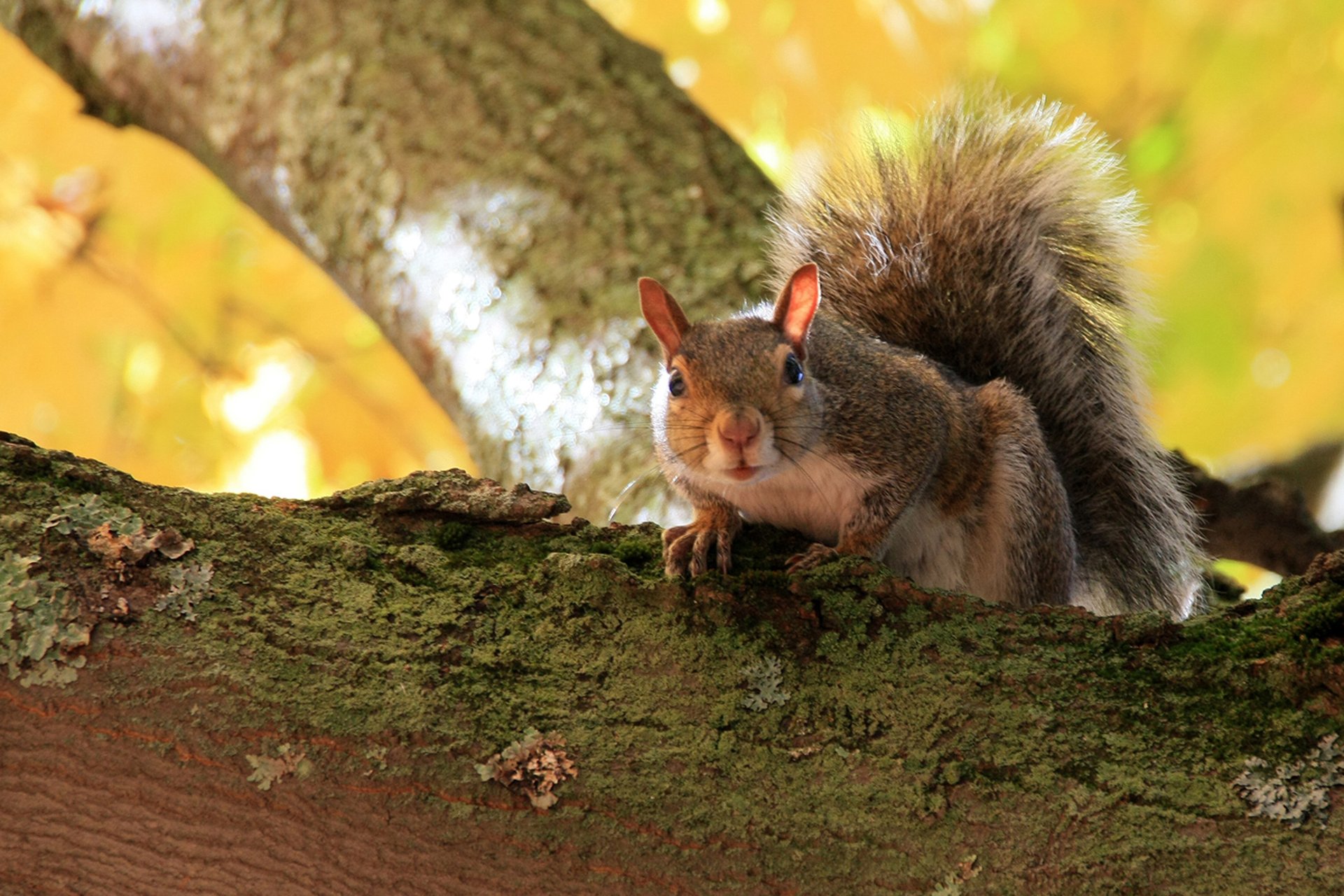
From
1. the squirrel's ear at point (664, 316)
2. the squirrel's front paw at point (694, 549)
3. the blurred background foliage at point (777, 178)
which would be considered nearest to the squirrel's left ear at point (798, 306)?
the squirrel's ear at point (664, 316)

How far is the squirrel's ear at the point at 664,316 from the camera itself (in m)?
2.06

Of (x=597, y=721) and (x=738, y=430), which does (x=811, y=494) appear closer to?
(x=738, y=430)

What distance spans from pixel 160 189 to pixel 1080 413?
3067 mm

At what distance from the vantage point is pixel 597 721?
53.0 inches

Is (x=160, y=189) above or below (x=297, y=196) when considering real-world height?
above

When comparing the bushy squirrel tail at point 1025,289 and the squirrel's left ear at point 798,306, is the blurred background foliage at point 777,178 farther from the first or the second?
the squirrel's left ear at point 798,306

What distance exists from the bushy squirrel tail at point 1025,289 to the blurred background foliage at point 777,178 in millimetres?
1193

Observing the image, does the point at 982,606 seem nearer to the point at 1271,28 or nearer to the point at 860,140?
the point at 860,140

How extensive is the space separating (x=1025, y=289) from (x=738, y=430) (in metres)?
0.90

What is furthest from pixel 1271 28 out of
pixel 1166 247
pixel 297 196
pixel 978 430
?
pixel 297 196

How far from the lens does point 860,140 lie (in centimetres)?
266

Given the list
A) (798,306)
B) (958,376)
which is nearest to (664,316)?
(798,306)

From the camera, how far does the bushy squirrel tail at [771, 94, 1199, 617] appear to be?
8.26 ft

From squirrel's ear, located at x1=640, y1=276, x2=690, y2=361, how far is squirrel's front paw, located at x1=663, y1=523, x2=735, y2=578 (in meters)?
0.38
